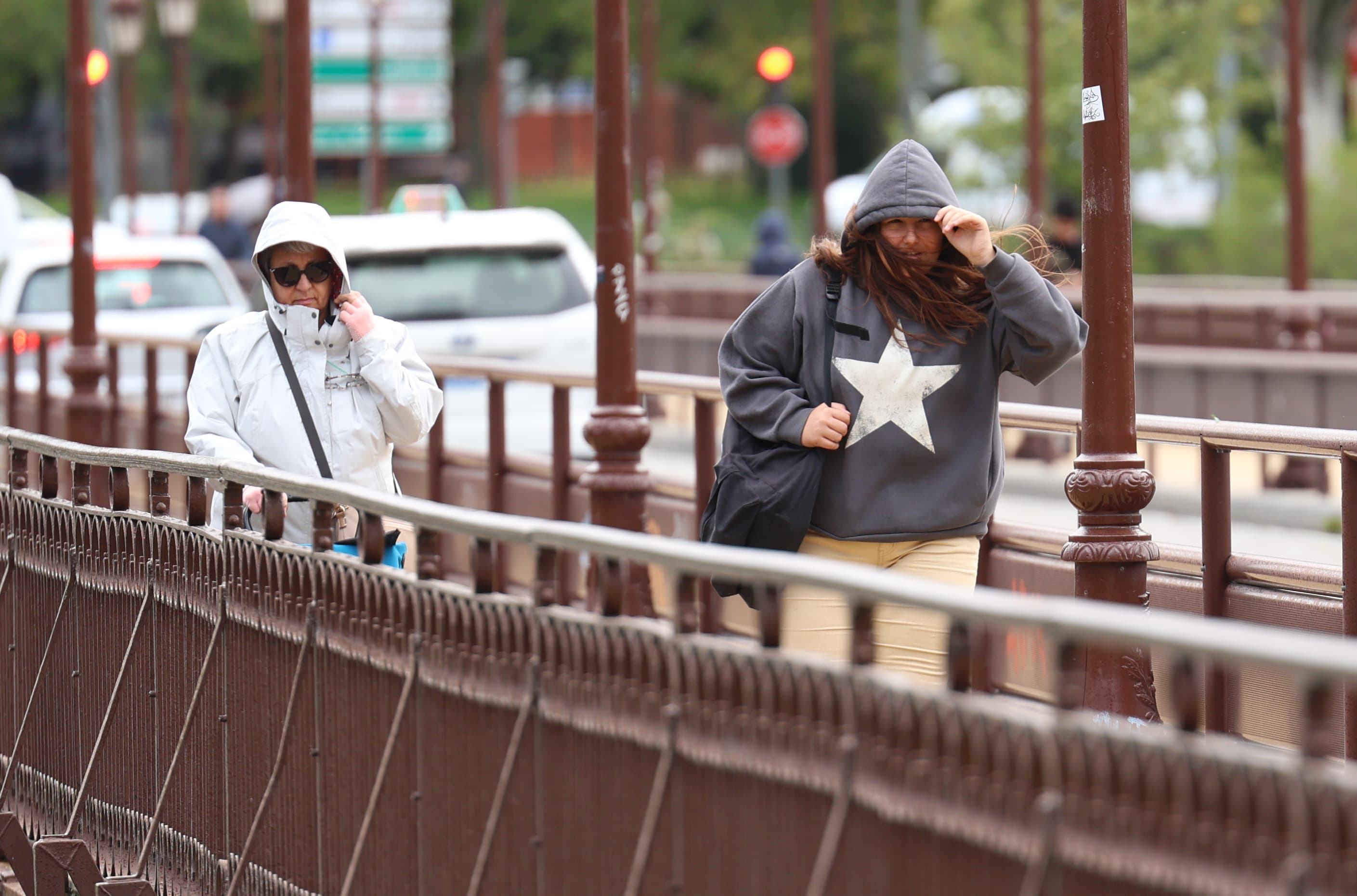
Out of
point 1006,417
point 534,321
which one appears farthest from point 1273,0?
point 1006,417

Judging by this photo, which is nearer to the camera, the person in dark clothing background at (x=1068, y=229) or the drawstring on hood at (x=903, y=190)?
the drawstring on hood at (x=903, y=190)

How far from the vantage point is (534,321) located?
38.6 feet

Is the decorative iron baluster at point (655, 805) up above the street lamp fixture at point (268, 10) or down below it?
below

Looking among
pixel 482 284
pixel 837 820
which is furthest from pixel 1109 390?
pixel 482 284

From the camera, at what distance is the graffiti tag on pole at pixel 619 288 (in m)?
8.28

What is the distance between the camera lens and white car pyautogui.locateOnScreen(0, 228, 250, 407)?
1747cm

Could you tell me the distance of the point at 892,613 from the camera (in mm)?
4695

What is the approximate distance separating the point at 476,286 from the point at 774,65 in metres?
16.0

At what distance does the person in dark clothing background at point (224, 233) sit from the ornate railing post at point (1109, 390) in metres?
23.3

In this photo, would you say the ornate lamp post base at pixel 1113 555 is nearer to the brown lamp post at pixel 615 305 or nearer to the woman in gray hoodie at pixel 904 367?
the woman in gray hoodie at pixel 904 367

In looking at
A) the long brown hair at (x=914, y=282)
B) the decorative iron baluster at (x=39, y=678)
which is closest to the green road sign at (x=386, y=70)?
the decorative iron baluster at (x=39, y=678)

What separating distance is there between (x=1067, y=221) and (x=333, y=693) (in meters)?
14.4

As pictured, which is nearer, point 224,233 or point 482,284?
point 482,284

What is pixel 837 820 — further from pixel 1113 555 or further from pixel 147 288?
pixel 147 288
